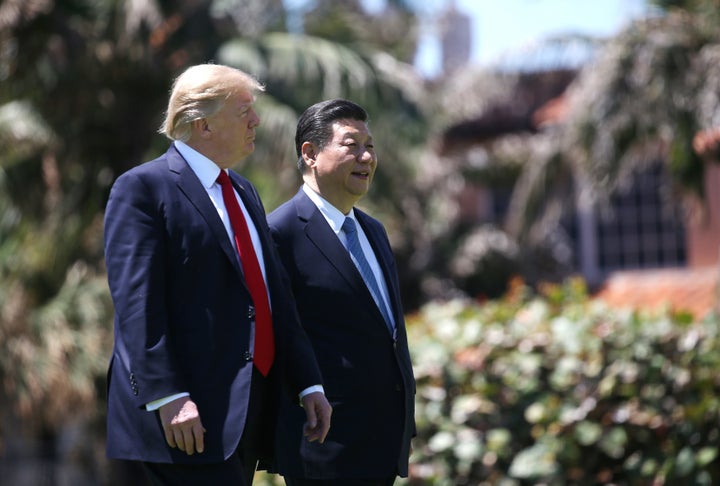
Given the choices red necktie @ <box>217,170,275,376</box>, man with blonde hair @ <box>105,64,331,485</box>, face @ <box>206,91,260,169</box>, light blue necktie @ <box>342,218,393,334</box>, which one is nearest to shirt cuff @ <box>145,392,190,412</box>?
man with blonde hair @ <box>105,64,331,485</box>

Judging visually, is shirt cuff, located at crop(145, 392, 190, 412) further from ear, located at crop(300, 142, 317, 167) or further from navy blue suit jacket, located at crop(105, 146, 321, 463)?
ear, located at crop(300, 142, 317, 167)

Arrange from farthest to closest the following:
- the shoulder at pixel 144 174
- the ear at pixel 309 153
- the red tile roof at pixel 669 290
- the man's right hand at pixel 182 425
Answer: the red tile roof at pixel 669 290 < the ear at pixel 309 153 < the shoulder at pixel 144 174 < the man's right hand at pixel 182 425

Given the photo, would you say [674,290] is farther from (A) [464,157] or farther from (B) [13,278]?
(B) [13,278]

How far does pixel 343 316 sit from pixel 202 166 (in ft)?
2.41

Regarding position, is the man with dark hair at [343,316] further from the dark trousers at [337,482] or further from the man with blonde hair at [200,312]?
the man with blonde hair at [200,312]

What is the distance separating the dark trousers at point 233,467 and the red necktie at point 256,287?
0.06 metres

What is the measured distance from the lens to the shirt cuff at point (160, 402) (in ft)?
11.4

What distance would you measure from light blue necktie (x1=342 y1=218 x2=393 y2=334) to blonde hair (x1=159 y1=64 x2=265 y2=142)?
2.44ft

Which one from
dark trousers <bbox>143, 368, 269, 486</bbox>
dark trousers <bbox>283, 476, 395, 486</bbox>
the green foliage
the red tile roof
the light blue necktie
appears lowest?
the red tile roof

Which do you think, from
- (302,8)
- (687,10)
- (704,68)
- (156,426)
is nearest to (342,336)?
(156,426)

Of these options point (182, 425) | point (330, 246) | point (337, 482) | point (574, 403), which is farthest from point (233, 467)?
point (574, 403)

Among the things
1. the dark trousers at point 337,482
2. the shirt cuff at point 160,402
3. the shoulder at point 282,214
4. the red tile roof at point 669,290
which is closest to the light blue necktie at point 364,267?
the shoulder at point 282,214

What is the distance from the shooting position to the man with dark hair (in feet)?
13.8

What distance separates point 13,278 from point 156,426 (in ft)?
28.5
